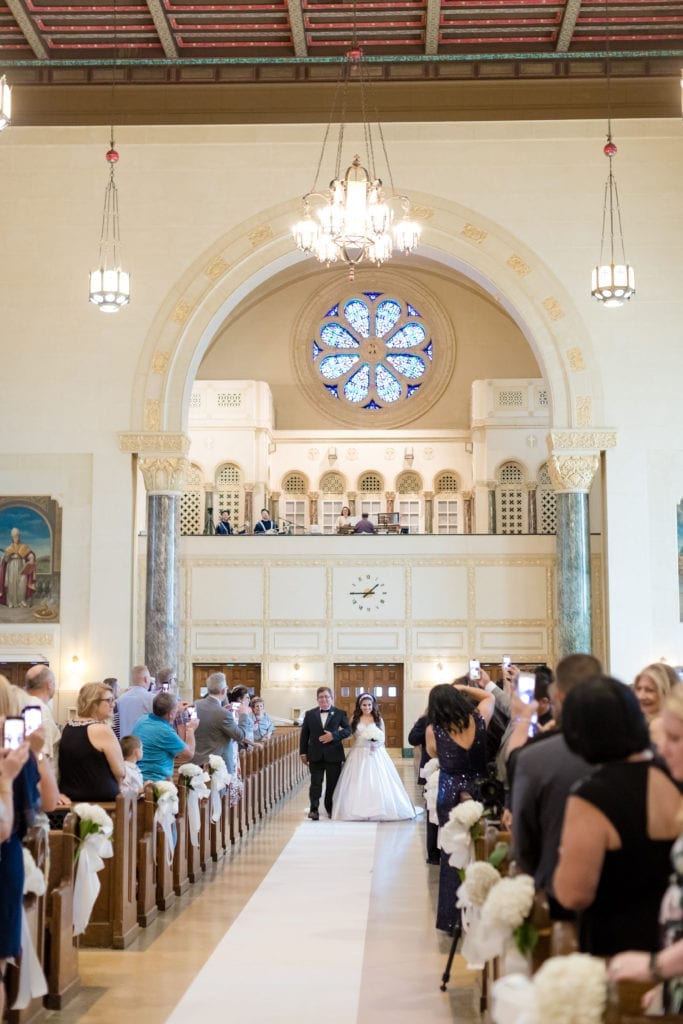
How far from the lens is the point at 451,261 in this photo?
75.9 ft

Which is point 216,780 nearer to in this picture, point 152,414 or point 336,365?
point 152,414

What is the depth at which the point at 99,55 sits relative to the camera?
76.0ft

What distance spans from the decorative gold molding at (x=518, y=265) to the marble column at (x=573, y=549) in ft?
11.5

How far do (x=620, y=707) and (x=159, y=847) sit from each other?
6414 mm

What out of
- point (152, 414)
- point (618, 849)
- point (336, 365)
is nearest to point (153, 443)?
point (152, 414)

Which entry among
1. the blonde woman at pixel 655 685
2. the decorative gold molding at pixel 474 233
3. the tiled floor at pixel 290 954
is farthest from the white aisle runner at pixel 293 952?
the decorative gold molding at pixel 474 233

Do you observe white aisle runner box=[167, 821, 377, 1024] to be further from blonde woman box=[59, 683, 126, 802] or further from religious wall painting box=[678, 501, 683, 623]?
religious wall painting box=[678, 501, 683, 623]

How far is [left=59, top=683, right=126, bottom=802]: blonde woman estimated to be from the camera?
7730 mm

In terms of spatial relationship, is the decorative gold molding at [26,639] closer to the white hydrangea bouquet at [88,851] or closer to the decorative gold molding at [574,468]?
the decorative gold molding at [574,468]

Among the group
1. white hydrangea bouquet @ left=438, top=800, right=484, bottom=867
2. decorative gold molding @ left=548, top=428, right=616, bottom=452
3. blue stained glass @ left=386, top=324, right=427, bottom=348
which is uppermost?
blue stained glass @ left=386, top=324, right=427, bottom=348

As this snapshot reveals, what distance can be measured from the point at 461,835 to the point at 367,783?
29.9 ft

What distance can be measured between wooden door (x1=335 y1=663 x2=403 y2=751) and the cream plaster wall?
19.1 ft

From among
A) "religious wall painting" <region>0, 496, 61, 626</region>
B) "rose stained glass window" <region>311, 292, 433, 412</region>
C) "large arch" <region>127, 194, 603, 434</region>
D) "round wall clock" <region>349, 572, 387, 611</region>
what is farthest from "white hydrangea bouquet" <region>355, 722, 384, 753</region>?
"rose stained glass window" <region>311, 292, 433, 412</region>

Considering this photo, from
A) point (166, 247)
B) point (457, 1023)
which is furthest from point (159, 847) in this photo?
point (166, 247)
